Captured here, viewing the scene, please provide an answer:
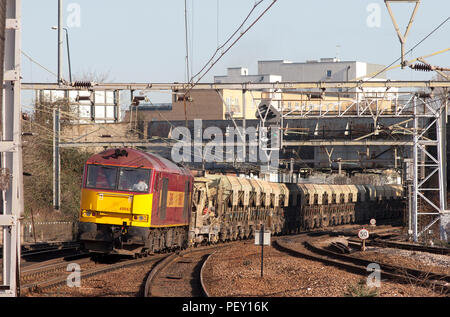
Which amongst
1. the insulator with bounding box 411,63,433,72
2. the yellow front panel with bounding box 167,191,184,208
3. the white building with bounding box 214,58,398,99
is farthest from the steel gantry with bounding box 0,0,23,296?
the white building with bounding box 214,58,398,99

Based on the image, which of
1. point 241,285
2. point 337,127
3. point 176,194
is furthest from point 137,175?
point 337,127

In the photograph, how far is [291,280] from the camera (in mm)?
16844

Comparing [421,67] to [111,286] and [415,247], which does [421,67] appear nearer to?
[415,247]

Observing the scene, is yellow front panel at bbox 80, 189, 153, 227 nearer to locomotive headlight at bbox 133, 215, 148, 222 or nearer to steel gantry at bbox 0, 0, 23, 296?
locomotive headlight at bbox 133, 215, 148, 222

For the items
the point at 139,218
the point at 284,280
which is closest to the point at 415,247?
the point at 284,280

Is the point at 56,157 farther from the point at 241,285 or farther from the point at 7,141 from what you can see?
the point at 7,141

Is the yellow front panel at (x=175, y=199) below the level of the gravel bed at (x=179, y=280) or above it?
above

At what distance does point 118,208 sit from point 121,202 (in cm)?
19

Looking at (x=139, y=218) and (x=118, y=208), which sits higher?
(x=118, y=208)

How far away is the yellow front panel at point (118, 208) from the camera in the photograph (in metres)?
19.2

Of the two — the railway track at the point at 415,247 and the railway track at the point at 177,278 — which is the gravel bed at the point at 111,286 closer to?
the railway track at the point at 177,278

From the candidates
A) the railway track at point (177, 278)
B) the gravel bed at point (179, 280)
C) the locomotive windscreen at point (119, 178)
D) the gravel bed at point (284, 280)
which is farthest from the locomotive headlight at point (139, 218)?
the gravel bed at point (284, 280)

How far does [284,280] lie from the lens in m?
16.8

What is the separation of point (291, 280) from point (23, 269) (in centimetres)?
697
